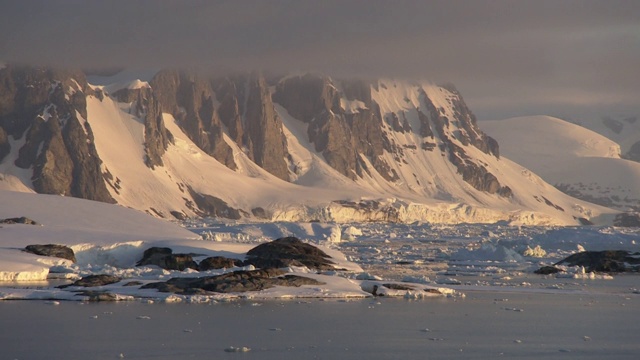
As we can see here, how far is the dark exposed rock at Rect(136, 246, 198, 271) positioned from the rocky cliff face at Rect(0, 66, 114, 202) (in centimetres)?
9841

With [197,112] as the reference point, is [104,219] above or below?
below

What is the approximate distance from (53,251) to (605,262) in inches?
1199

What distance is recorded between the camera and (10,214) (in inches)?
2475

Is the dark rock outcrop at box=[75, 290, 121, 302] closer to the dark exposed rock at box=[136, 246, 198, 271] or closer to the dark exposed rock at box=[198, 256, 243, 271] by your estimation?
the dark exposed rock at box=[136, 246, 198, 271]

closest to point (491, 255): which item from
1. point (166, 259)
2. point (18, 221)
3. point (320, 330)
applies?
point (166, 259)

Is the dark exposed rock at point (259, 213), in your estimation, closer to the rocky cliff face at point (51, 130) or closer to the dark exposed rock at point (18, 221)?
the rocky cliff face at point (51, 130)

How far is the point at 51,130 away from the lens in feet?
504

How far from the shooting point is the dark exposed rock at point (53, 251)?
159 feet

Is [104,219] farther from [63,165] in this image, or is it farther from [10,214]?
[63,165]

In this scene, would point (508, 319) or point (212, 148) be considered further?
point (212, 148)

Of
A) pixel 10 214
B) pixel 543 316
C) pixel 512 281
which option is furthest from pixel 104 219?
pixel 543 316

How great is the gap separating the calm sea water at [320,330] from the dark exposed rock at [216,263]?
12.2 m

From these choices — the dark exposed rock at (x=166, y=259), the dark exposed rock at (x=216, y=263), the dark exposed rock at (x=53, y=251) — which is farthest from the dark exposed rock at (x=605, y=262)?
the dark exposed rock at (x=53, y=251)

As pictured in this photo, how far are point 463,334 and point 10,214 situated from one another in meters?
38.5
